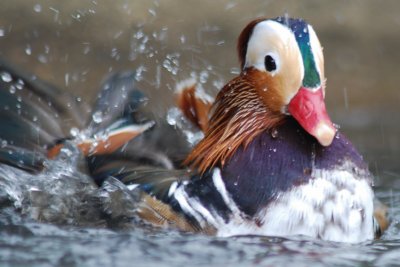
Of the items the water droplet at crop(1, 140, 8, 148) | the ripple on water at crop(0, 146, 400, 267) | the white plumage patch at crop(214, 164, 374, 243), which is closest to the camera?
the ripple on water at crop(0, 146, 400, 267)

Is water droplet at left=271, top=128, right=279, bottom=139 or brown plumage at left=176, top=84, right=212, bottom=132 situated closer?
water droplet at left=271, top=128, right=279, bottom=139

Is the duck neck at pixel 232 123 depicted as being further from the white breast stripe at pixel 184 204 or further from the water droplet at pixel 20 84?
the water droplet at pixel 20 84

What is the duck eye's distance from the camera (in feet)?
8.71

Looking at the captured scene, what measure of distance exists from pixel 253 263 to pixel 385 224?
80 cm

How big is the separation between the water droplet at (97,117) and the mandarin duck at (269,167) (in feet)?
1.12

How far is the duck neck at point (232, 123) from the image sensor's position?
2684mm

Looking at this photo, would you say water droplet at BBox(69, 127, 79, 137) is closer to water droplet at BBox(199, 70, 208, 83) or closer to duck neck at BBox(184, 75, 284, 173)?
duck neck at BBox(184, 75, 284, 173)

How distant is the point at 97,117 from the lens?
326 cm

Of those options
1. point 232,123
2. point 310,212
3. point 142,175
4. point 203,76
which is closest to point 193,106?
point 232,123

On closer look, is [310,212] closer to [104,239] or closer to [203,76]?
[104,239]

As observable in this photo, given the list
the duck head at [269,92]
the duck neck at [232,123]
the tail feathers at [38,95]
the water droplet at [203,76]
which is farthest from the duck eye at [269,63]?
Answer: the water droplet at [203,76]

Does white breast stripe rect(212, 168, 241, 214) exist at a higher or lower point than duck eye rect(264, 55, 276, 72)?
lower

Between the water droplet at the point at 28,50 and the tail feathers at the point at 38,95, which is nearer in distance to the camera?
the tail feathers at the point at 38,95

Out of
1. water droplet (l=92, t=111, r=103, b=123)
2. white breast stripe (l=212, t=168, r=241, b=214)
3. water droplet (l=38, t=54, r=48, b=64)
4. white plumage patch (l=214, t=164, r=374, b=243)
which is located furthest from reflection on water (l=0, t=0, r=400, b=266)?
white breast stripe (l=212, t=168, r=241, b=214)
